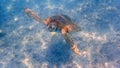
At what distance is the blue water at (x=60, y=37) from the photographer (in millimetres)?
6879

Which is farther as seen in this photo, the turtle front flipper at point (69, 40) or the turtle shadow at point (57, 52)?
the turtle shadow at point (57, 52)

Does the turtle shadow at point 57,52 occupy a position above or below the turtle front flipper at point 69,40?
below

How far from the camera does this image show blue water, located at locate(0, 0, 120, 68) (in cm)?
688

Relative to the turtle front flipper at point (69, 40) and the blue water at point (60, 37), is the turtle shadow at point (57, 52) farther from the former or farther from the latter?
the turtle front flipper at point (69, 40)

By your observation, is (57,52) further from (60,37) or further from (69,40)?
(69,40)

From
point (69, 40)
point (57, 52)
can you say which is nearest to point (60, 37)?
point (57, 52)

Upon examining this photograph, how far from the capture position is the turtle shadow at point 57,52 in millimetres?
Answer: 6969

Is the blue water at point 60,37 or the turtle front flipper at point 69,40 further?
the blue water at point 60,37

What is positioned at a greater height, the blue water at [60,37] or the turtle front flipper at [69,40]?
the turtle front flipper at [69,40]

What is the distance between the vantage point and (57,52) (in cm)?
725

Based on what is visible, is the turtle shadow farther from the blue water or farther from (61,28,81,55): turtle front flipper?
(61,28,81,55): turtle front flipper

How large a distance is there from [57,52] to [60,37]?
741 millimetres

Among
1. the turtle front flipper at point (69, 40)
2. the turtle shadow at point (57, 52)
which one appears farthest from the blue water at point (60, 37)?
the turtle front flipper at point (69, 40)

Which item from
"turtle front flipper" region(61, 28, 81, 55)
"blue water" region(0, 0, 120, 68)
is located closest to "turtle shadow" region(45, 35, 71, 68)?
"blue water" region(0, 0, 120, 68)
